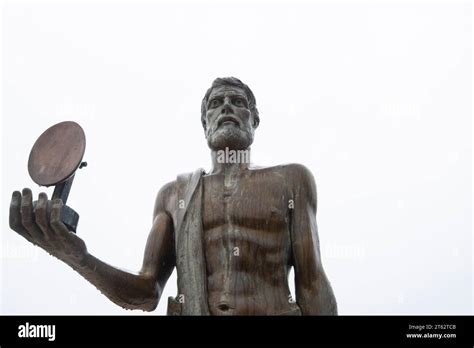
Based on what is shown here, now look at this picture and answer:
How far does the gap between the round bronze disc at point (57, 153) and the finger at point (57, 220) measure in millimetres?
315

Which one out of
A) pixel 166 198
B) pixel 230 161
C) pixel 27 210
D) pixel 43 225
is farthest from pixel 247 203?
pixel 27 210

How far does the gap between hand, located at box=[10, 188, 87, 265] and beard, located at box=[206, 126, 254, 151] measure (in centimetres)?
177

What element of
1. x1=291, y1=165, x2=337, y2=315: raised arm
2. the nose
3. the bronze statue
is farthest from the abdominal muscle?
the nose

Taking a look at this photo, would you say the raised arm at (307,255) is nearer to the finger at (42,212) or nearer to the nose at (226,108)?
the nose at (226,108)

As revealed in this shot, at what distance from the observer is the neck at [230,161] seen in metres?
8.28

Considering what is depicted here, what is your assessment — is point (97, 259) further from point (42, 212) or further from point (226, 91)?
point (226, 91)

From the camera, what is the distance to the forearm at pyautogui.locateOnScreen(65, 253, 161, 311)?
7.40m

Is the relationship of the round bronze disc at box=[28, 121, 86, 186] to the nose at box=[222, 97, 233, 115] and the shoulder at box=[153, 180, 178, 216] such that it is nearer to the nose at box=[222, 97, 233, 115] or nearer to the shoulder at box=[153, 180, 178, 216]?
the shoulder at box=[153, 180, 178, 216]

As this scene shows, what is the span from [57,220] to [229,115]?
2.18 metres

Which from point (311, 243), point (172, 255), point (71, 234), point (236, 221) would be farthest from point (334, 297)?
point (71, 234)

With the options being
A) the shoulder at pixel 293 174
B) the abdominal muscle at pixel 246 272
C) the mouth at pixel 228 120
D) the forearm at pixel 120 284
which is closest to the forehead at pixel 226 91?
the mouth at pixel 228 120

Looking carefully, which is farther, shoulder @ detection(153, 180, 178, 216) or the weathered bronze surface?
shoulder @ detection(153, 180, 178, 216)

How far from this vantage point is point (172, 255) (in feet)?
26.7

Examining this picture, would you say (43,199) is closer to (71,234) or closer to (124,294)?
(71,234)
